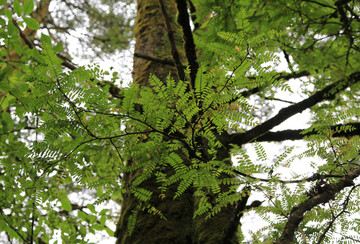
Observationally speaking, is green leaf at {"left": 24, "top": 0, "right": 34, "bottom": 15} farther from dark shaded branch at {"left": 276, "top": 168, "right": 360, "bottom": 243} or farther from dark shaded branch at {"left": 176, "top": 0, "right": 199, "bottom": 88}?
dark shaded branch at {"left": 276, "top": 168, "right": 360, "bottom": 243}

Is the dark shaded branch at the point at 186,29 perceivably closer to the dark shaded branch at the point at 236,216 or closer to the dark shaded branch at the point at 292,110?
the dark shaded branch at the point at 292,110

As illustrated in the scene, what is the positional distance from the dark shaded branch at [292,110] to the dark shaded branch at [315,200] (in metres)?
1.02

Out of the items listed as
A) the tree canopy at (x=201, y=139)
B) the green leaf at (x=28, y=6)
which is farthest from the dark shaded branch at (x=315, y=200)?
the green leaf at (x=28, y=6)

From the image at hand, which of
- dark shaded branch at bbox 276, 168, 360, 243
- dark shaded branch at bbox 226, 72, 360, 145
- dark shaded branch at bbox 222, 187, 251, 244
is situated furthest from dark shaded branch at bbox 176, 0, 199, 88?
dark shaded branch at bbox 276, 168, 360, 243

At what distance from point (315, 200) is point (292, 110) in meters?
1.18

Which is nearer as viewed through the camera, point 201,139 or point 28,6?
point 201,139

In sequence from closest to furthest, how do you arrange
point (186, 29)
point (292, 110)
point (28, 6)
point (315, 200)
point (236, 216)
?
point (315, 200) < point (236, 216) < point (28, 6) < point (186, 29) < point (292, 110)

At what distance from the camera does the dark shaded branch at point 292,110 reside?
2.27 metres

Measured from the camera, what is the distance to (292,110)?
7.45 feet

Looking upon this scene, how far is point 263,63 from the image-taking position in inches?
42.5

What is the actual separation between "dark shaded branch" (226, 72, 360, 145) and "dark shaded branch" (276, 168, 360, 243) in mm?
1017

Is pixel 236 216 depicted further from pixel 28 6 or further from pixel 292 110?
pixel 28 6

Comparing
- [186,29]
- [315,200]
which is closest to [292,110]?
[186,29]

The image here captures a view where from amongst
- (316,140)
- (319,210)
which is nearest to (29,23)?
(316,140)
